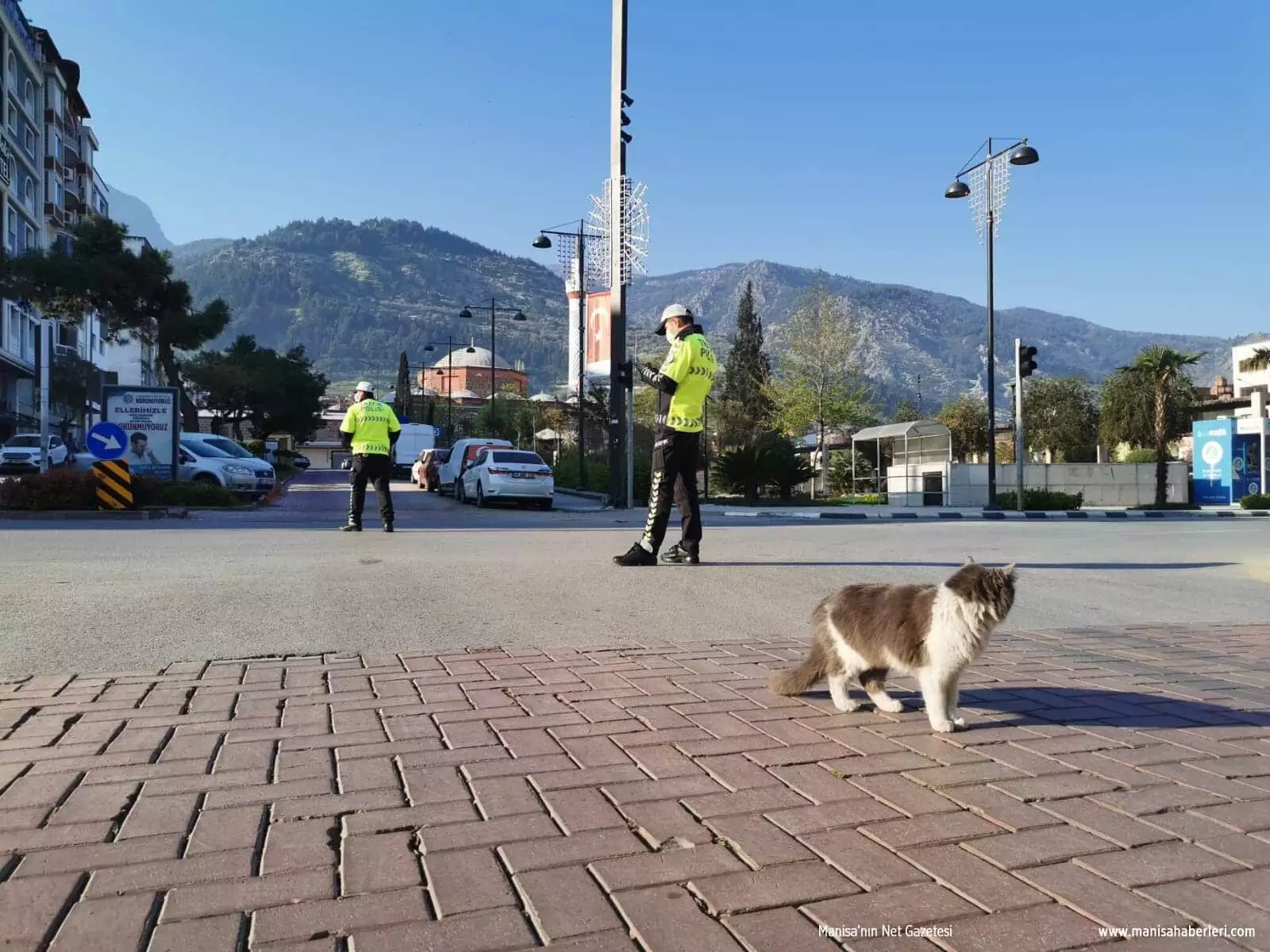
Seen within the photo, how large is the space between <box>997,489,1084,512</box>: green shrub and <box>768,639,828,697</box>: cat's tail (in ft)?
75.9

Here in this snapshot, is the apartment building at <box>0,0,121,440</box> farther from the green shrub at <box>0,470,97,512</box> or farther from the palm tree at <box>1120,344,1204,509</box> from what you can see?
the palm tree at <box>1120,344,1204,509</box>

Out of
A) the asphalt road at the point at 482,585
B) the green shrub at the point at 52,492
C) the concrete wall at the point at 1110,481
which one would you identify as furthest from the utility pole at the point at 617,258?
the concrete wall at the point at 1110,481

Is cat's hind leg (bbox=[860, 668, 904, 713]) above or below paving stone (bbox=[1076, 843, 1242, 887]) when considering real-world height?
above

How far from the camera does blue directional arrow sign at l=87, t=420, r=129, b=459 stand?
1767 centimetres

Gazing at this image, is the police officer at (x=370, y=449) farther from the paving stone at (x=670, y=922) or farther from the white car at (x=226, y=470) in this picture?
A: the paving stone at (x=670, y=922)

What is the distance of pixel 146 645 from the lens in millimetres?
5312

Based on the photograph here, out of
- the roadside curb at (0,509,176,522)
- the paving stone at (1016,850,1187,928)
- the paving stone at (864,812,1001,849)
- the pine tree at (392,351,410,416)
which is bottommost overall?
the paving stone at (1016,850,1187,928)

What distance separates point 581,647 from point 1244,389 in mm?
96427

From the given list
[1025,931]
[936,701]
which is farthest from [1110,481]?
[1025,931]

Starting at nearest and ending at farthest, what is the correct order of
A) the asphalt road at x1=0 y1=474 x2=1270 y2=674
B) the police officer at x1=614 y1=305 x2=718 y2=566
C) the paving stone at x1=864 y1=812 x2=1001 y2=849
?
the paving stone at x1=864 y1=812 x2=1001 y2=849, the asphalt road at x1=0 y1=474 x2=1270 y2=674, the police officer at x1=614 y1=305 x2=718 y2=566

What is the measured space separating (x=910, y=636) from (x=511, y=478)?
1849 cm

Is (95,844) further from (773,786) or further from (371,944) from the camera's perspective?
(773,786)

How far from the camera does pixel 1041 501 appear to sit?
26.2 metres

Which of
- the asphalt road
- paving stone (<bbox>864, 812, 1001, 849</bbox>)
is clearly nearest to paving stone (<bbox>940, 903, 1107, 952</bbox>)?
paving stone (<bbox>864, 812, 1001, 849</bbox>)
